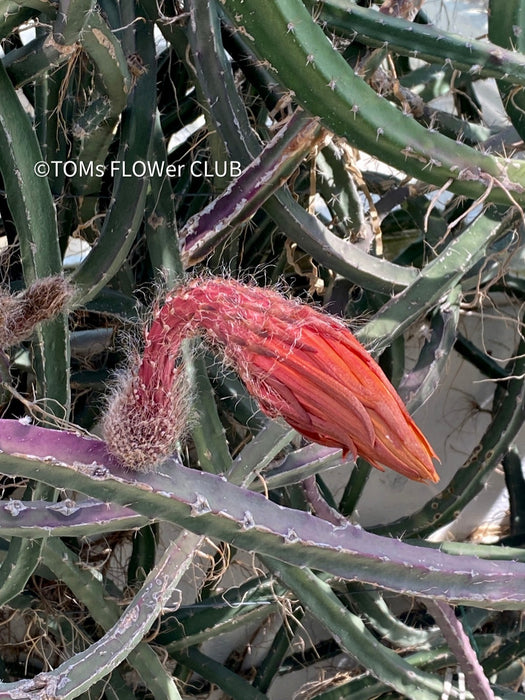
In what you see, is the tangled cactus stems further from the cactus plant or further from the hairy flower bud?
the hairy flower bud

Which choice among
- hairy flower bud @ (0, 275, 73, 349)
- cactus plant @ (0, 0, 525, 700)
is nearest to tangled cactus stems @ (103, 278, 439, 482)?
cactus plant @ (0, 0, 525, 700)

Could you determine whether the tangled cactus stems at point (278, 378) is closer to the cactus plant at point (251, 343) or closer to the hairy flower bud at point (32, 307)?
the cactus plant at point (251, 343)

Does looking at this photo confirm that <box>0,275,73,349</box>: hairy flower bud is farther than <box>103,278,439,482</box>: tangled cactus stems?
Yes

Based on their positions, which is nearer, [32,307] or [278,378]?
[278,378]

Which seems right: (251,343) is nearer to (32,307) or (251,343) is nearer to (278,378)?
(278,378)

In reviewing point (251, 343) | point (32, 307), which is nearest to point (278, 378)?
point (251, 343)

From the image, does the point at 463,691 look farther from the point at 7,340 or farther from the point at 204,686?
the point at 7,340

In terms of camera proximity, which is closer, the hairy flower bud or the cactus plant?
the cactus plant

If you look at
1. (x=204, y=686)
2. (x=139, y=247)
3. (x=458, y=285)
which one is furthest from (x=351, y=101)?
(x=204, y=686)
